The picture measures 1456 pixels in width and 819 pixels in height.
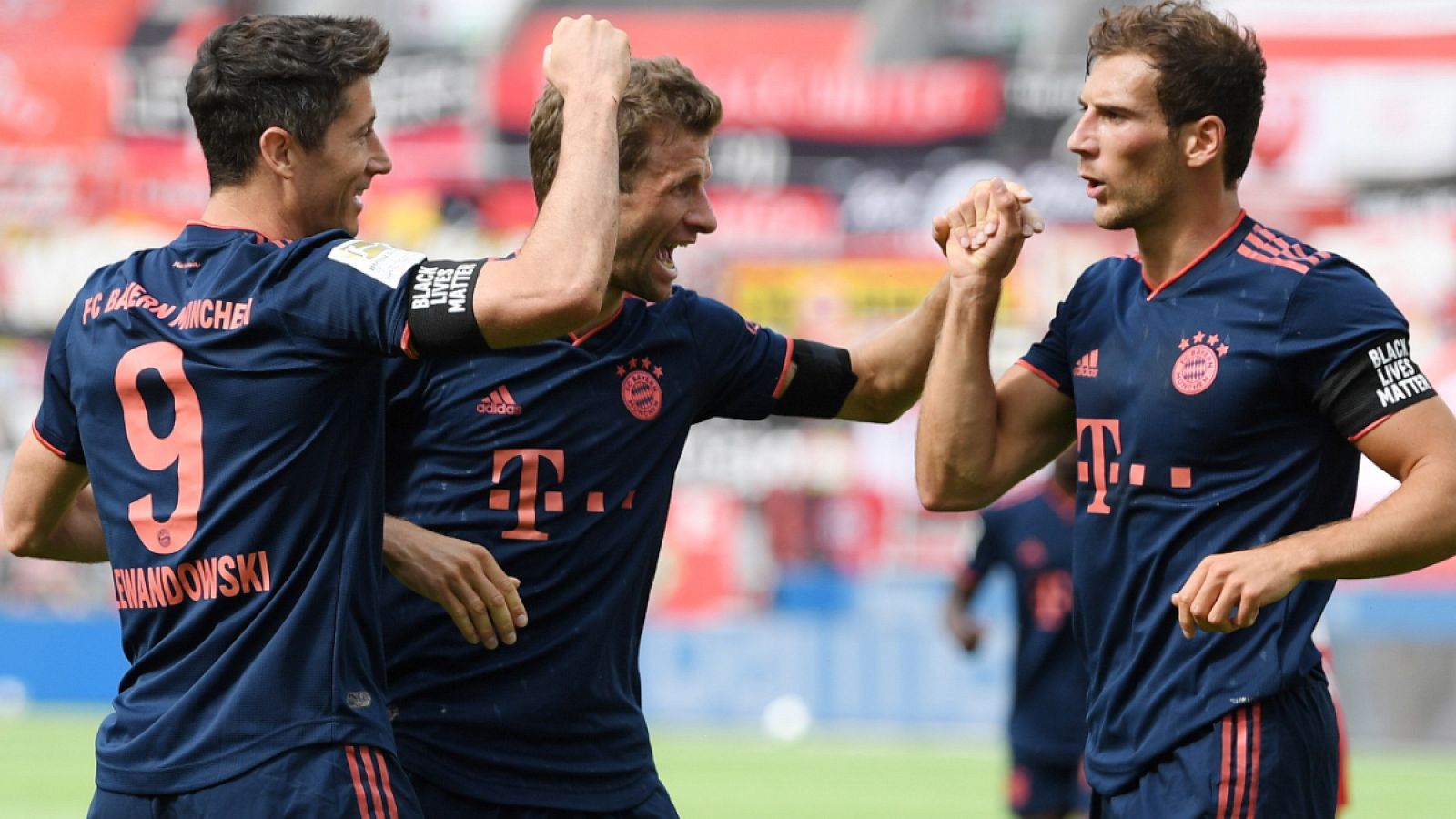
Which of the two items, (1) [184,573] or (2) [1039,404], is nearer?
(1) [184,573]

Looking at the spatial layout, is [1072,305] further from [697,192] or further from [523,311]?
[523,311]

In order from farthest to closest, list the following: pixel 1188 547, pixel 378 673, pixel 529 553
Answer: pixel 529 553 → pixel 1188 547 → pixel 378 673

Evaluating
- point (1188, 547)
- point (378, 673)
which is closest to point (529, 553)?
point (378, 673)

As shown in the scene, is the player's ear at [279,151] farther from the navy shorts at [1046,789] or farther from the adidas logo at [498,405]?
the navy shorts at [1046,789]

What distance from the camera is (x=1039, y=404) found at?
460 centimetres

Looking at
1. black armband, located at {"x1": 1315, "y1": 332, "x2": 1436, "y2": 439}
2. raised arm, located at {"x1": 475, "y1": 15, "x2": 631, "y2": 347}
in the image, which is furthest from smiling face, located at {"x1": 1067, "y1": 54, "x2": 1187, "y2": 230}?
raised arm, located at {"x1": 475, "y1": 15, "x2": 631, "y2": 347}

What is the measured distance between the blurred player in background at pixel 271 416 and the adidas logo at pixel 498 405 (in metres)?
0.76

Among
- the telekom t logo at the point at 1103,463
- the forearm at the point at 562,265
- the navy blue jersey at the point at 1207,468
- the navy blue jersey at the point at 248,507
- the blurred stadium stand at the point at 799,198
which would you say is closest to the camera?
the forearm at the point at 562,265

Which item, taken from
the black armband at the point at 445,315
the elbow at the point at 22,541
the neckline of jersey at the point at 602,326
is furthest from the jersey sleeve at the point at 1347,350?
the elbow at the point at 22,541

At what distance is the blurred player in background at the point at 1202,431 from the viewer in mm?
3963

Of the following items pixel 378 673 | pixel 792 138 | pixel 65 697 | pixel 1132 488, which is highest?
pixel 792 138

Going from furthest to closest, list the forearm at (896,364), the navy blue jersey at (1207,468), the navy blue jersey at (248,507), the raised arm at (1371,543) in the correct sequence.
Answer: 1. the forearm at (896,364)
2. the navy blue jersey at (1207,468)
3. the raised arm at (1371,543)
4. the navy blue jersey at (248,507)

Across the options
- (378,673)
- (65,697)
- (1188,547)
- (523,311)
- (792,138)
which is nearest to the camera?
(523,311)

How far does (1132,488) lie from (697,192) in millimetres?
1298
